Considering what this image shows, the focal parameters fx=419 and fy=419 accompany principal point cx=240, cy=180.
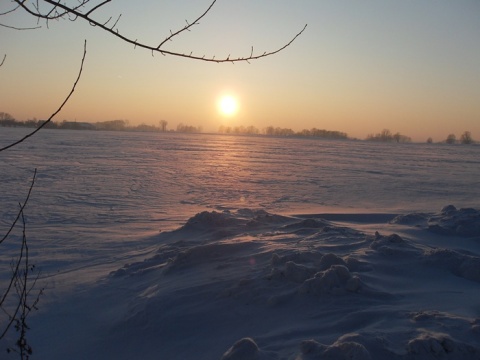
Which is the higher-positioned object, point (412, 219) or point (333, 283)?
point (333, 283)

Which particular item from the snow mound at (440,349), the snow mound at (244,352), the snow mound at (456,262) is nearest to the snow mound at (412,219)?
the snow mound at (456,262)

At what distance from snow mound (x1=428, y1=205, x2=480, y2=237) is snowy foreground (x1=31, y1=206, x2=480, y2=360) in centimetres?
65

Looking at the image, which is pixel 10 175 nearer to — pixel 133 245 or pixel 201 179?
pixel 201 179

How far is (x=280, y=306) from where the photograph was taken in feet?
12.5

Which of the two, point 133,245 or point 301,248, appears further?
point 133,245

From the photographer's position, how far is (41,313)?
4.41m

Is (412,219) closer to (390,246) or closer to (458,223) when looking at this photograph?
(458,223)

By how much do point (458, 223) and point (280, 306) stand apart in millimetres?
4428

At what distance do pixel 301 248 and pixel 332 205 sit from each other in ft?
18.1

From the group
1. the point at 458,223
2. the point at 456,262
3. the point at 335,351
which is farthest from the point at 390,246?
the point at 335,351

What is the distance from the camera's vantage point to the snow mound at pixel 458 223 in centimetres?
651

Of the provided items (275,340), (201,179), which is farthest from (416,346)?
(201,179)

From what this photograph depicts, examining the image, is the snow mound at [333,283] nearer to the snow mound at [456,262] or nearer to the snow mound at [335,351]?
the snow mound at [335,351]

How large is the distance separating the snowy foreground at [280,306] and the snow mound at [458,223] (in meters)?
0.65
